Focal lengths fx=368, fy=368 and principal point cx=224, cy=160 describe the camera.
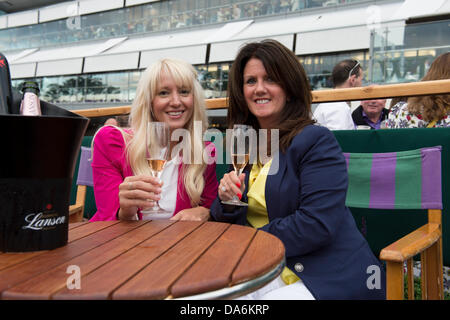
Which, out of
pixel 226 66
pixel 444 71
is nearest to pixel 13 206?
pixel 444 71

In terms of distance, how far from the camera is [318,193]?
127 cm

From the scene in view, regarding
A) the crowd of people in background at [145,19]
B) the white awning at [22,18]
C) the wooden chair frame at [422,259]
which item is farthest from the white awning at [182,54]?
the wooden chair frame at [422,259]

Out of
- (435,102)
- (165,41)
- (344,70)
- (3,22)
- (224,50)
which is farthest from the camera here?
(3,22)

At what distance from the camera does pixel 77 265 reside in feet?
2.44

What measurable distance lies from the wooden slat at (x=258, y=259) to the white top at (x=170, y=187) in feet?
2.45

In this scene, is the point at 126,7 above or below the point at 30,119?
above

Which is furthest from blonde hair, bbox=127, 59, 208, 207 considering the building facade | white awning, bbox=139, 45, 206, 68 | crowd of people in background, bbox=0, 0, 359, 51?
crowd of people in background, bbox=0, 0, 359, 51

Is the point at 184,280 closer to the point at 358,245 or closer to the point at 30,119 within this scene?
the point at 30,119

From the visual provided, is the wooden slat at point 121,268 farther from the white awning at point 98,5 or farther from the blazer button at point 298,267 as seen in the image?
the white awning at point 98,5

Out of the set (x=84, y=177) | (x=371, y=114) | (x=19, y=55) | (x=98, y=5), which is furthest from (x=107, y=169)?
(x=19, y=55)

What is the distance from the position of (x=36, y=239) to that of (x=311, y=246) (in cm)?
83

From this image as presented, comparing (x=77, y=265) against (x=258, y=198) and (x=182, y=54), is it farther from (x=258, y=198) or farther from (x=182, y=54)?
(x=182, y=54)

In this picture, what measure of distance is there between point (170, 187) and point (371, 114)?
268 centimetres

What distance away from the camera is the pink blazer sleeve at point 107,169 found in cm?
159
